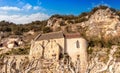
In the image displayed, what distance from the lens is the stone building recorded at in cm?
6581

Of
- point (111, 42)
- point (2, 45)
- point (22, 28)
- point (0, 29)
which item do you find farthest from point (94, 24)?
point (0, 29)

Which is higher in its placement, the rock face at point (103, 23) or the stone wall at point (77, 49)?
the rock face at point (103, 23)

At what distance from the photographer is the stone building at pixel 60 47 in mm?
65812

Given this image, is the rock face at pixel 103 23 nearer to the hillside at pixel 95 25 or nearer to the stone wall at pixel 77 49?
the hillside at pixel 95 25

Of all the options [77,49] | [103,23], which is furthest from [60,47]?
[103,23]

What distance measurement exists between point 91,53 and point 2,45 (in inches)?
1368

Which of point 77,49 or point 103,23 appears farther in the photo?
point 103,23

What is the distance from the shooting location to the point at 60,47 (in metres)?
67.2

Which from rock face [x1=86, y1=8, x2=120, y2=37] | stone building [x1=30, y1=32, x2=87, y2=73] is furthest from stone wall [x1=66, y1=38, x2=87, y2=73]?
rock face [x1=86, y1=8, x2=120, y2=37]

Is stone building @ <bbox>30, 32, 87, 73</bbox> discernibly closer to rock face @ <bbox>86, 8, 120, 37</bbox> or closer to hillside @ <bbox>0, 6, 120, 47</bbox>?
hillside @ <bbox>0, 6, 120, 47</bbox>

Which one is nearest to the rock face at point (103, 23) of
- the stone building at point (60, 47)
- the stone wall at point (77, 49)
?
the stone building at point (60, 47)

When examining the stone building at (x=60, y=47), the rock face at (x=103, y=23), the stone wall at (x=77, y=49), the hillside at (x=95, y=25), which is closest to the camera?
the stone wall at (x=77, y=49)

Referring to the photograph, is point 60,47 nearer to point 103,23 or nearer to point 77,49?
point 77,49

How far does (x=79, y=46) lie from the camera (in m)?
66.1
